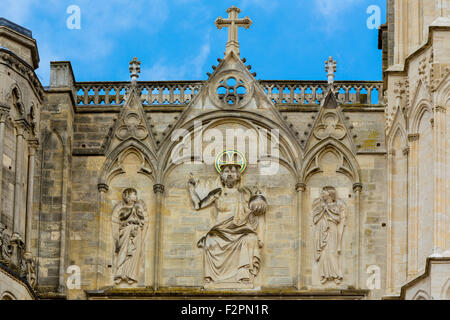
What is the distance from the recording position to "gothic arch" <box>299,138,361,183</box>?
116 ft

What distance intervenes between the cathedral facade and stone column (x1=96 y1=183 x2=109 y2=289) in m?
0.02

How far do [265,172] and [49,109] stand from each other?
3789mm

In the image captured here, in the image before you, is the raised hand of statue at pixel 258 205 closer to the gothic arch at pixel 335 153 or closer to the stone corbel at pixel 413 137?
the gothic arch at pixel 335 153

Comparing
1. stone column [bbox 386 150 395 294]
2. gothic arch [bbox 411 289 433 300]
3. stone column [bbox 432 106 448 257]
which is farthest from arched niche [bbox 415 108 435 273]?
stone column [bbox 386 150 395 294]

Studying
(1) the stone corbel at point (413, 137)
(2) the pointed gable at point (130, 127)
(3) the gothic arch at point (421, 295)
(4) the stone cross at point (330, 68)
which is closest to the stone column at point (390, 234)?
(1) the stone corbel at point (413, 137)

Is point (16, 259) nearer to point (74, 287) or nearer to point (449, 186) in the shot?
point (74, 287)

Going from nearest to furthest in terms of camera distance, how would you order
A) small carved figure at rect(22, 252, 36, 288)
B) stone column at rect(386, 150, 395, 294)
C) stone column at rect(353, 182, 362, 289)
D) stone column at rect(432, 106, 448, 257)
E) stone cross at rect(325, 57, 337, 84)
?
1. stone column at rect(432, 106, 448, 257)
2. small carved figure at rect(22, 252, 36, 288)
3. stone column at rect(386, 150, 395, 294)
4. stone column at rect(353, 182, 362, 289)
5. stone cross at rect(325, 57, 337, 84)

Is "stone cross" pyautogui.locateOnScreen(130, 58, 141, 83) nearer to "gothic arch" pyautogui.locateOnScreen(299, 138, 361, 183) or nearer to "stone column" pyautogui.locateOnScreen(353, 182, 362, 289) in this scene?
"gothic arch" pyautogui.locateOnScreen(299, 138, 361, 183)

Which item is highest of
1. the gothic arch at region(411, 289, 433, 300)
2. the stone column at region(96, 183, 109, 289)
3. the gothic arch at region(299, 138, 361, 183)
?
the gothic arch at region(299, 138, 361, 183)

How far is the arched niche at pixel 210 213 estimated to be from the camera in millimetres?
34906

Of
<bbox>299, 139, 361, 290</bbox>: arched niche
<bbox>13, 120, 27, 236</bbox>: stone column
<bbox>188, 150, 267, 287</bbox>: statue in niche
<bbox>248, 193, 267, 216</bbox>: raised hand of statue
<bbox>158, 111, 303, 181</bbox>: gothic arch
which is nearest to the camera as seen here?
<bbox>13, 120, 27, 236</bbox>: stone column

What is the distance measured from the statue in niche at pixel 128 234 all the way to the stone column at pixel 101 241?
18cm
